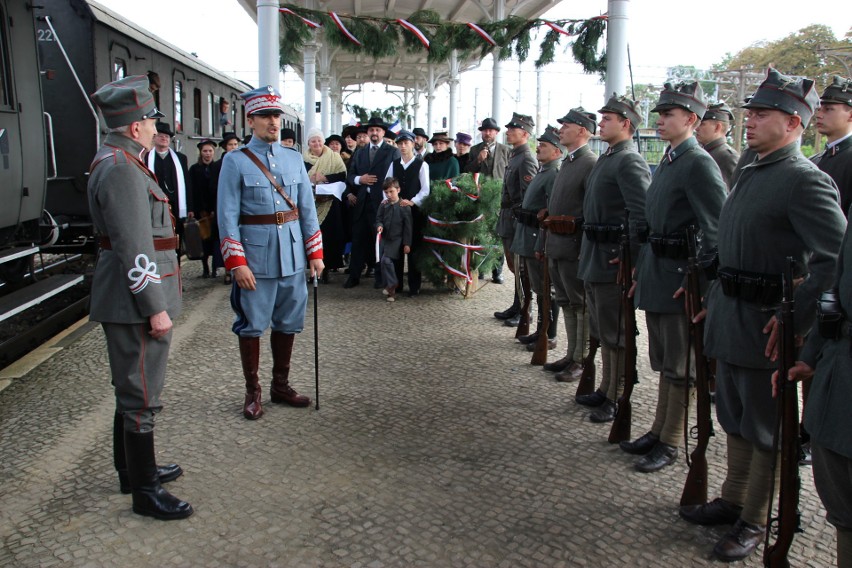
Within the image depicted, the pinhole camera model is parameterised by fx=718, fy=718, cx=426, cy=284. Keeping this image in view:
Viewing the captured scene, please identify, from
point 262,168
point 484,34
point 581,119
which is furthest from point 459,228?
point 262,168

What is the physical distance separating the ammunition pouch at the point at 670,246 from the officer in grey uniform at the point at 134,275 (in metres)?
2.45

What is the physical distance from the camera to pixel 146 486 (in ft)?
10.7

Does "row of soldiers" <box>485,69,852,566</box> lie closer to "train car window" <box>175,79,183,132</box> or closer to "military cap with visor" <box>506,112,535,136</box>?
"military cap with visor" <box>506,112,535,136</box>

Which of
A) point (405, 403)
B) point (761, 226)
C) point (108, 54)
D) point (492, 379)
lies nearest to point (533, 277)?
point (492, 379)

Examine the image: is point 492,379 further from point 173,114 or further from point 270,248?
point 173,114

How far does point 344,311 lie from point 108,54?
4.42 meters

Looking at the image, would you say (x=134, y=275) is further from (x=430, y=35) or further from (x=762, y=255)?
(x=430, y=35)

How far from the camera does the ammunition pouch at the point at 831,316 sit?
2.19 metres

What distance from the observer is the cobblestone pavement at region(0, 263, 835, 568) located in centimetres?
298

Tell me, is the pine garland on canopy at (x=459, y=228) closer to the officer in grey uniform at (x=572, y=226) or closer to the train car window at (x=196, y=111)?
the officer in grey uniform at (x=572, y=226)

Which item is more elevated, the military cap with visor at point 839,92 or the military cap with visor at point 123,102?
the military cap with visor at point 839,92

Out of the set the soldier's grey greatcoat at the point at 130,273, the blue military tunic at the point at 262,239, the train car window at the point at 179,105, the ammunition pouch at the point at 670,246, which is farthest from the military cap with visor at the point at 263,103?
the train car window at the point at 179,105

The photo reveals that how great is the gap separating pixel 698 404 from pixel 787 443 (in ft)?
2.65

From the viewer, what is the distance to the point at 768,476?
2.94 metres
